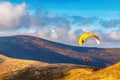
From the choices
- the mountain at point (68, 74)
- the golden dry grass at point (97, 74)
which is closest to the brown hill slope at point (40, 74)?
the mountain at point (68, 74)

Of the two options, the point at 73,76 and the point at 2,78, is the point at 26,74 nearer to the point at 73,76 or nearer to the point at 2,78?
the point at 2,78

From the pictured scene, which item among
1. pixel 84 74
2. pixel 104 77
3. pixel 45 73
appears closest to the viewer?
pixel 104 77

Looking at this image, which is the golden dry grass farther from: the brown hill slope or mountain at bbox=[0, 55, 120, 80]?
the brown hill slope

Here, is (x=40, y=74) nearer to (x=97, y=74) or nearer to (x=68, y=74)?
(x=68, y=74)

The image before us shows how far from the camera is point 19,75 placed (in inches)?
5413

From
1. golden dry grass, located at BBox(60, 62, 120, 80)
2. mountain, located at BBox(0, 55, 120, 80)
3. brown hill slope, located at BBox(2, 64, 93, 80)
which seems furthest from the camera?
brown hill slope, located at BBox(2, 64, 93, 80)

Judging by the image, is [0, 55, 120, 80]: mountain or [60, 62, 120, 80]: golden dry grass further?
[0, 55, 120, 80]: mountain

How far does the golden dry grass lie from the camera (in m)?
94.4

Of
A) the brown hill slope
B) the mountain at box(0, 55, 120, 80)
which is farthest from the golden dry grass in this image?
the brown hill slope

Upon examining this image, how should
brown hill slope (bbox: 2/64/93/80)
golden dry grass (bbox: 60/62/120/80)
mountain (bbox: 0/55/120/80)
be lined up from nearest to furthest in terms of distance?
1. golden dry grass (bbox: 60/62/120/80)
2. mountain (bbox: 0/55/120/80)
3. brown hill slope (bbox: 2/64/93/80)

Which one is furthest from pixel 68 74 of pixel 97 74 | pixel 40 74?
pixel 97 74

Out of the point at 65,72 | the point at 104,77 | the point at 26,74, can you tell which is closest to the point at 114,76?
the point at 104,77

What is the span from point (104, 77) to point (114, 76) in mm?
3914

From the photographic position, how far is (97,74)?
332 ft
